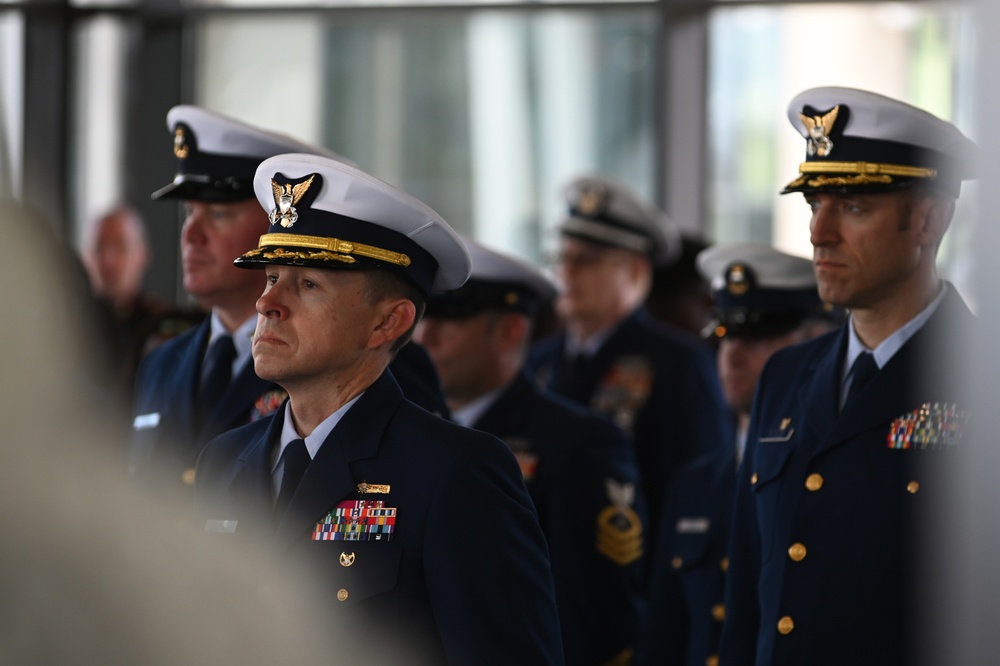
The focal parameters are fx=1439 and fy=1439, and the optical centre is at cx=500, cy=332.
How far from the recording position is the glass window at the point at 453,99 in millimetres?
6988

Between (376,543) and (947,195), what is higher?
(947,195)

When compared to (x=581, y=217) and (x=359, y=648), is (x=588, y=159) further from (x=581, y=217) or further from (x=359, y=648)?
(x=359, y=648)

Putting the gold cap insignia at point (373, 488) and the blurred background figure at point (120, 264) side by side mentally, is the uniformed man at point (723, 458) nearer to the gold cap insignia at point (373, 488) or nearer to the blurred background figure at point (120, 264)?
the gold cap insignia at point (373, 488)

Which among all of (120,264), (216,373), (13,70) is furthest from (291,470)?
(13,70)

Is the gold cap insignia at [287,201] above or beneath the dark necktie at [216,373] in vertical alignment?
above

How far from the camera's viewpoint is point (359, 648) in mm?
1942

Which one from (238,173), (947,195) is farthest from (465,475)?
(238,173)

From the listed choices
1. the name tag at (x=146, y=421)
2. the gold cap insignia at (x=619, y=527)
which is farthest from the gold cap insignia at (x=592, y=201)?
the name tag at (x=146, y=421)

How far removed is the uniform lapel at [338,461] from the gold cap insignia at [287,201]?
28 centimetres

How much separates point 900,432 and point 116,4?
221 inches

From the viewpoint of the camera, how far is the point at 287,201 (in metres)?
2.17

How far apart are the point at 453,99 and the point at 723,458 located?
4085 millimetres

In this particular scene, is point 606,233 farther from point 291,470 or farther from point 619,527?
point 291,470

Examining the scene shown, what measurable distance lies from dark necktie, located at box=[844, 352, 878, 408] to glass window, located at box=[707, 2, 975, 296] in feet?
13.3
